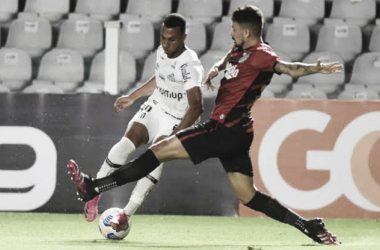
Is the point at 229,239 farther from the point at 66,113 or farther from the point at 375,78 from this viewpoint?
the point at 375,78

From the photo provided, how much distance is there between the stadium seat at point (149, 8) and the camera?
12.1m

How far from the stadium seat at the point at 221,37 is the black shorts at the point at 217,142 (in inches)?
198

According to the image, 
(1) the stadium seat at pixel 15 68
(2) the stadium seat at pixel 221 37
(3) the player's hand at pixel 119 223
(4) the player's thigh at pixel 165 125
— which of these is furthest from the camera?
(2) the stadium seat at pixel 221 37

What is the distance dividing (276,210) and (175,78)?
4.51 ft

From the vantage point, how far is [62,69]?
11344 mm

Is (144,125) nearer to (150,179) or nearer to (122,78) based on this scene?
(150,179)

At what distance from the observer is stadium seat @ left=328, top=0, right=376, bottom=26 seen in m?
12.2

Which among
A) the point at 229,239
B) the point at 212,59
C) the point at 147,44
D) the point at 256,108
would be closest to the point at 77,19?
the point at 147,44

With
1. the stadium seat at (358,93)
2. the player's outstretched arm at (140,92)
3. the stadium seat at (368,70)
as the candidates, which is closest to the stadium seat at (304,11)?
the stadium seat at (368,70)

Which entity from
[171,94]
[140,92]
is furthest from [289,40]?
[171,94]

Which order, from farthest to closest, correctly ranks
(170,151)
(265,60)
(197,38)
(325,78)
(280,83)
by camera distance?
(197,38) → (325,78) → (280,83) → (170,151) → (265,60)

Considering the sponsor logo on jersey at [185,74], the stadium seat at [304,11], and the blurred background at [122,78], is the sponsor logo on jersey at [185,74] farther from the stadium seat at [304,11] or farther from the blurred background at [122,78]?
the stadium seat at [304,11]

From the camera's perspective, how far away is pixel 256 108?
31.3 ft

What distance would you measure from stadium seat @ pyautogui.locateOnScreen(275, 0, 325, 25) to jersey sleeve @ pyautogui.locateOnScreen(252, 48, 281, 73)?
5.59m
